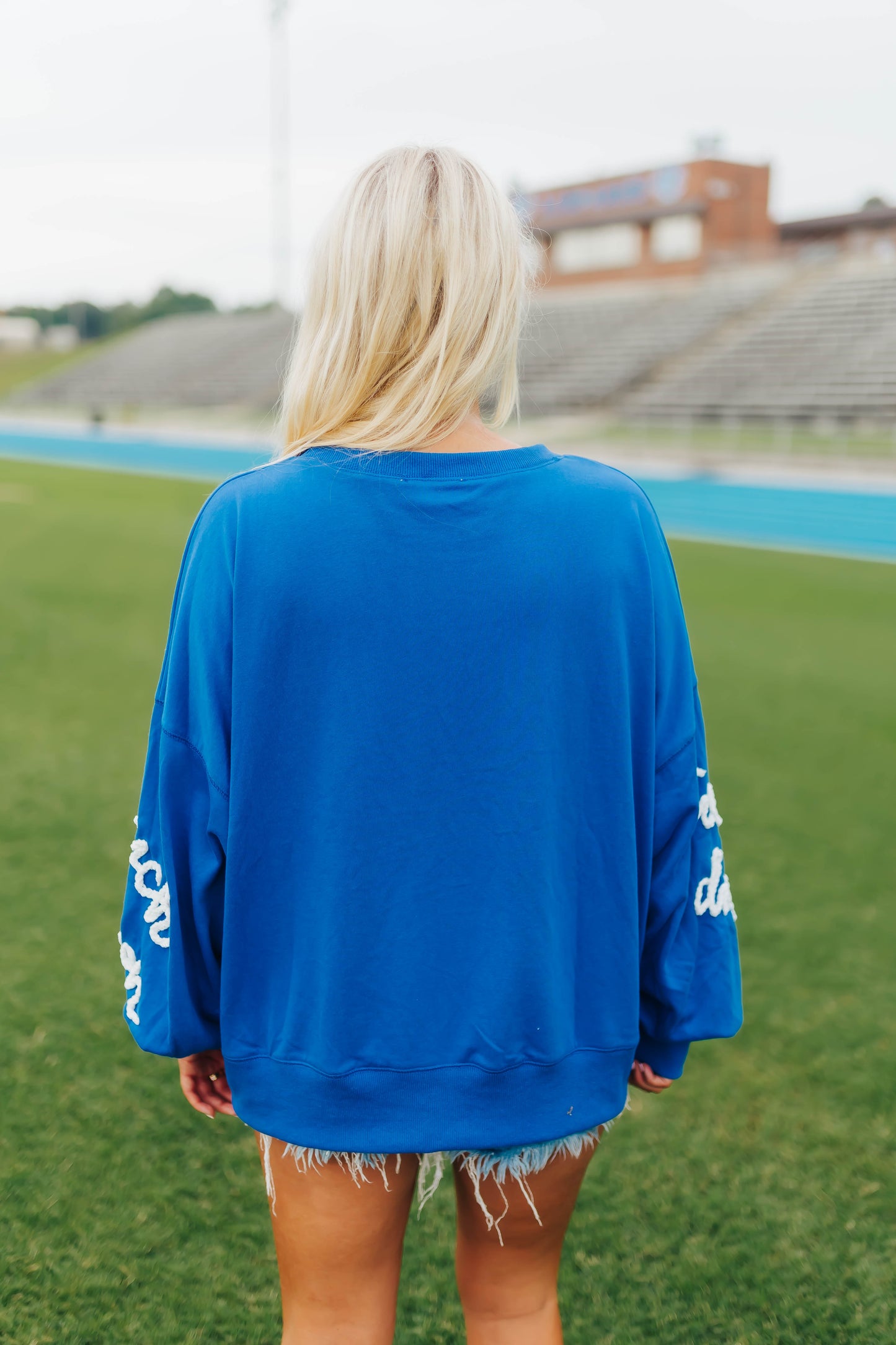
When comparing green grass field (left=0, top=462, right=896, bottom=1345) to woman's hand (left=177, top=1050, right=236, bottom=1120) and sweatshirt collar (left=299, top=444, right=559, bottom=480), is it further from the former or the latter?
sweatshirt collar (left=299, top=444, right=559, bottom=480)

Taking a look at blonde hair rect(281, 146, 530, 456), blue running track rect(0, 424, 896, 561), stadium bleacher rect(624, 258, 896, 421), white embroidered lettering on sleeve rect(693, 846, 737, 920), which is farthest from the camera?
stadium bleacher rect(624, 258, 896, 421)

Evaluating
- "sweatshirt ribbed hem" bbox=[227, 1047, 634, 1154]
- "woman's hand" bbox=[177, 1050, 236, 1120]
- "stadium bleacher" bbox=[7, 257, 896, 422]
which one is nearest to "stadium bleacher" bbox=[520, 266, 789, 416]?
"stadium bleacher" bbox=[7, 257, 896, 422]

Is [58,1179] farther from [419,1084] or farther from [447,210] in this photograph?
[447,210]

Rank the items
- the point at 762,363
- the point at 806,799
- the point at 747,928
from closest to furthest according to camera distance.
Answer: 1. the point at 747,928
2. the point at 806,799
3. the point at 762,363

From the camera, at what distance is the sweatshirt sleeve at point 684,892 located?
1.25 metres

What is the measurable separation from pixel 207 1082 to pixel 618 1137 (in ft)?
4.95

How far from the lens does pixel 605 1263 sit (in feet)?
7.01

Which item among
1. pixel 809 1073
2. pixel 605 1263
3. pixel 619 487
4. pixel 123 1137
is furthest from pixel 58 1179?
pixel 619 487

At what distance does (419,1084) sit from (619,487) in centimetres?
65

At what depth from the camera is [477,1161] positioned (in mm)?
1238

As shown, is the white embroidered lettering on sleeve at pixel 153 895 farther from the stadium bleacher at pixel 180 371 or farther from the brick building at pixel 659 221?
the brick building at pixel 659 221

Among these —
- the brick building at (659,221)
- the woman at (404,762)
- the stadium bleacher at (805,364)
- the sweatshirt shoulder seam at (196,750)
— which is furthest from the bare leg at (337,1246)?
the brick building at (659,221)

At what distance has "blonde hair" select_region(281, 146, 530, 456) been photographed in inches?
42.8

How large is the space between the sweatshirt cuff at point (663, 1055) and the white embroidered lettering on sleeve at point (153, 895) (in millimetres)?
585
